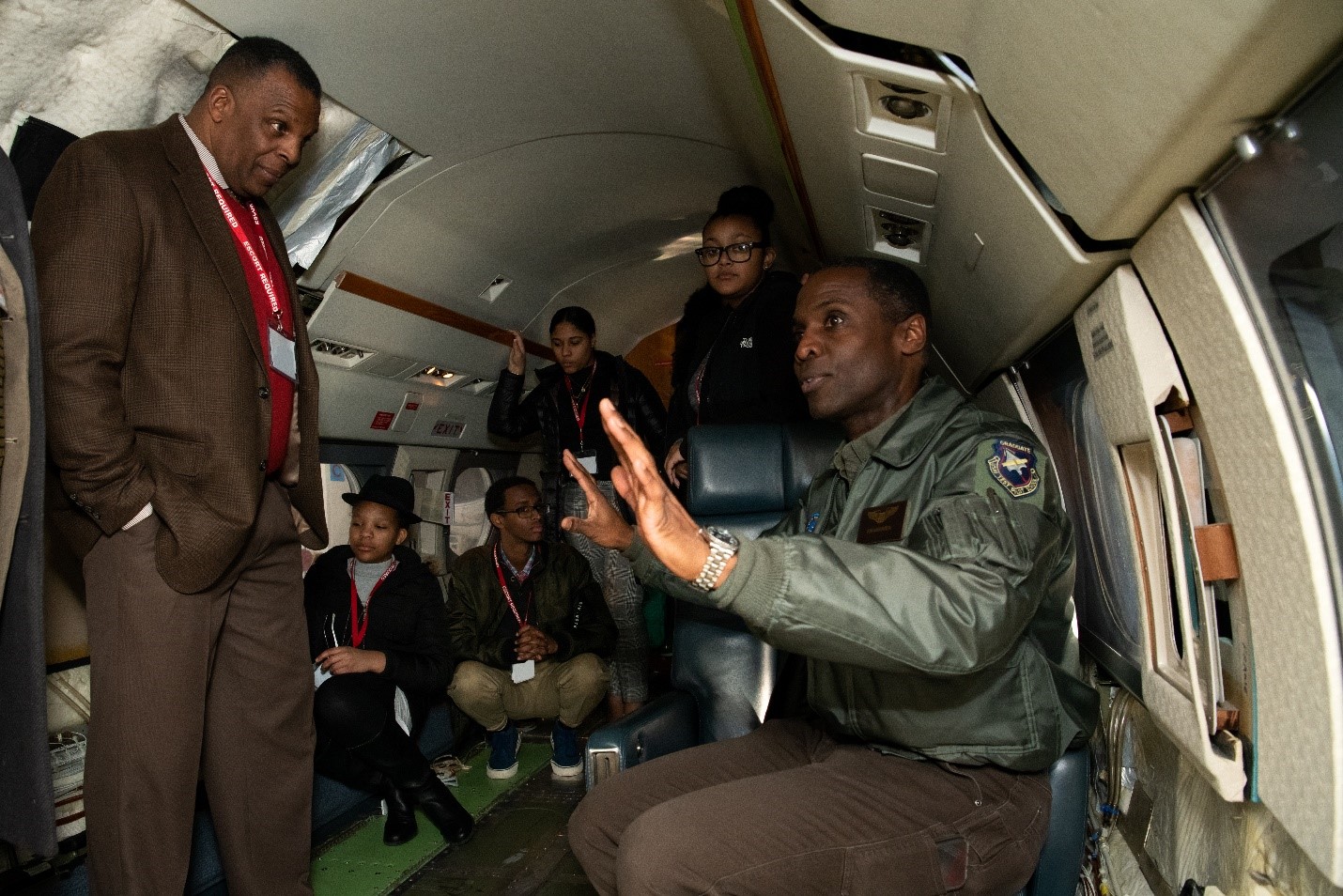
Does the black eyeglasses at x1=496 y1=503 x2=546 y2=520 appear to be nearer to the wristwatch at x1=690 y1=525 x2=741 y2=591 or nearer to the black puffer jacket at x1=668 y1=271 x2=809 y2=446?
the black puffer jacket at x1=668 y1=271 x2=809 y2=446

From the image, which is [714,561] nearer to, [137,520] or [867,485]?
[867,485]

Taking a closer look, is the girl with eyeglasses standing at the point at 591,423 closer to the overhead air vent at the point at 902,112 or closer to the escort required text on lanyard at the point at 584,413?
the escort required text on lanyard at the point at 584,413

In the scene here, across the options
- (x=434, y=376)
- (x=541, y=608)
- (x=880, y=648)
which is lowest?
(x=880, y=648)

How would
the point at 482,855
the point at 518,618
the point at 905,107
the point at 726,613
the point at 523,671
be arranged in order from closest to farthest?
1. the point at 905,107
2. the point at 726,613
3. the point at 482,855
4. the point at 523,671
5. the point at 518,618

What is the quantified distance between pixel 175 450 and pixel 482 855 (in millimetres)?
1976

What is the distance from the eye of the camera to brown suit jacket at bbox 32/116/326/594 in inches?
77.9

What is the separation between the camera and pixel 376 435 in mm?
4754

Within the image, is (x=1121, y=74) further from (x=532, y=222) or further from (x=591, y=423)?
(x=591, y=423)

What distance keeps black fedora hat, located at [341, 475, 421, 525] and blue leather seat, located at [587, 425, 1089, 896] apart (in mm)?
1759

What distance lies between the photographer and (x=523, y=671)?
4.38m

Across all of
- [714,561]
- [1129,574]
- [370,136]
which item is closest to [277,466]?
[370,136]

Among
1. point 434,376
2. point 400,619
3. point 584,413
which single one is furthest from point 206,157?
point 584,413

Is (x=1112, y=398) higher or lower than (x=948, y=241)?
lower

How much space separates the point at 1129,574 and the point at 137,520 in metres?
2.50
